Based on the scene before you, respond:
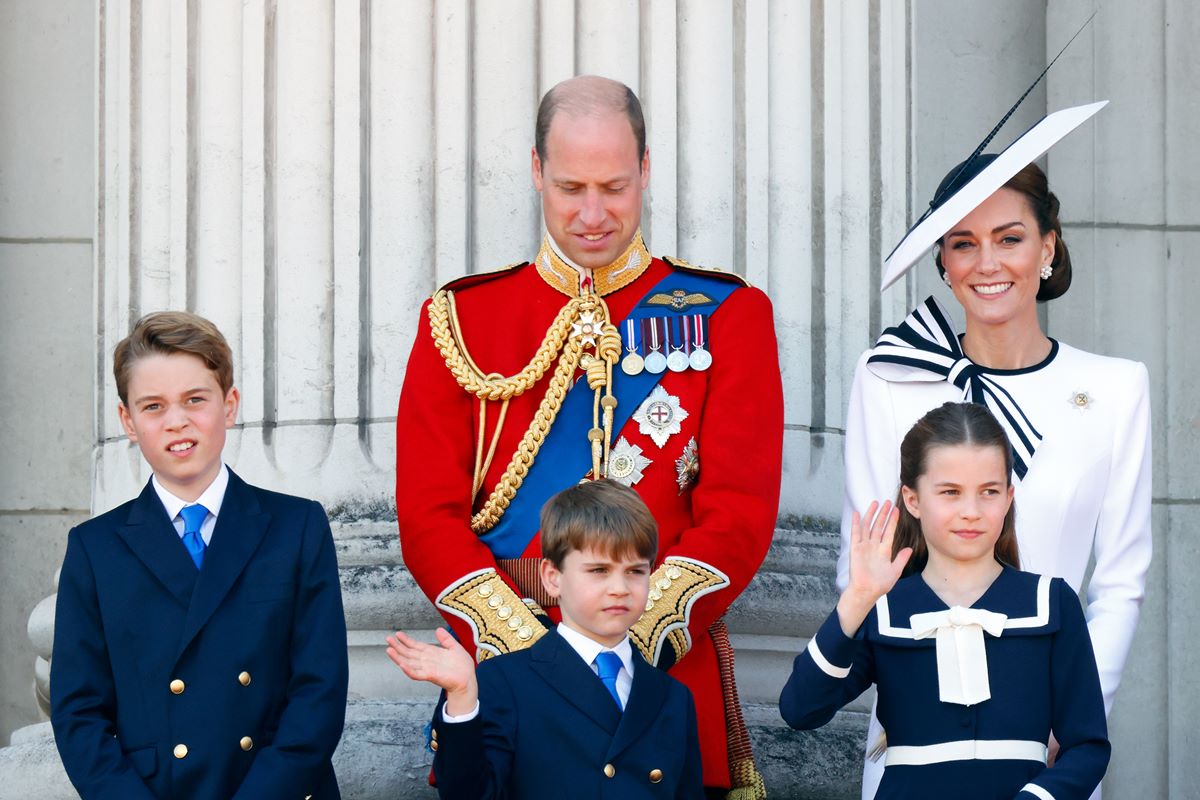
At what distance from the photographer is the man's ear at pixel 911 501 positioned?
13.7ft

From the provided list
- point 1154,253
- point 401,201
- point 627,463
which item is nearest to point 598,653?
point 627,463

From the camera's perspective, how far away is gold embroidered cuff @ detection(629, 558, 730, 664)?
14.0ft

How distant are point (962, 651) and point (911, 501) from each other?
1.11 ft

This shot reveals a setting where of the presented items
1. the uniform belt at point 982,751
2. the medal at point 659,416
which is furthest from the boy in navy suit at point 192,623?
the uniform belt at point 982,751

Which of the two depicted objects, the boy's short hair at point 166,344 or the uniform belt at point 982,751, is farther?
the boy's short hair at point 166,344

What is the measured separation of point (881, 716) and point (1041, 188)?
1.30m

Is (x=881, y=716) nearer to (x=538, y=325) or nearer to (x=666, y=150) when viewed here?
(x=538, y=325)

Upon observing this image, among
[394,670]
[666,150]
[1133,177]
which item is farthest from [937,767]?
[1133,177]

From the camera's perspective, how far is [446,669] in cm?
379

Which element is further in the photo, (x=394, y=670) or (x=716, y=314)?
(x=394, y=670)

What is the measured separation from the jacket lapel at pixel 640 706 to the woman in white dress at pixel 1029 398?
55cm

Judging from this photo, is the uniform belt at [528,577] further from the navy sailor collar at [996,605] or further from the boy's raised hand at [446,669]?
the navy sailor collar at [996,605]

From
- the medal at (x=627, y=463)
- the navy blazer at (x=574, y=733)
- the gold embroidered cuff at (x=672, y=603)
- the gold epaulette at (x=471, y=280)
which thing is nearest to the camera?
the navy blazer at (x=574, y=733)

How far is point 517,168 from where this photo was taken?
18.4 feet
